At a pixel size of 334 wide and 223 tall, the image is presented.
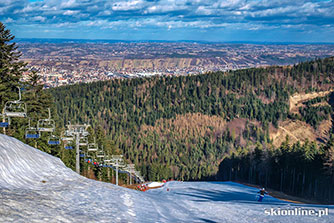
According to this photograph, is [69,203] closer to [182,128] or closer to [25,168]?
[25,168]

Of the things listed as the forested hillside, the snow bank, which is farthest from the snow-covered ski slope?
the forested hillside

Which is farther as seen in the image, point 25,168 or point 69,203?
point 25,168

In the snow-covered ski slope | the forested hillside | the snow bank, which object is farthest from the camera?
the forested hillside

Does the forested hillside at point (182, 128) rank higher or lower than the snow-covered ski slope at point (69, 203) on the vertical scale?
lower

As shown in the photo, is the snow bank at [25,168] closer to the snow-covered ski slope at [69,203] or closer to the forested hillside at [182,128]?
the snow-covered ski slope at [69,203]

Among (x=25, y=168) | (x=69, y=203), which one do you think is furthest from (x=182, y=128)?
(x=69, y=203)

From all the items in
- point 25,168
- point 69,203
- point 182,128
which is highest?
point 25,168

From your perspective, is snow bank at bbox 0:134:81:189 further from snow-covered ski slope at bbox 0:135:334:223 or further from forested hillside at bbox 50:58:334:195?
forested hillside at bbox 50:58:334:195

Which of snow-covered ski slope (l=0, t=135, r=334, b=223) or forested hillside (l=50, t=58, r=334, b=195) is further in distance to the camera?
forested hillside (l=50, t=58, r=334, b=195)

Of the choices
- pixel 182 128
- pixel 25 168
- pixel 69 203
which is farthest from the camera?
pixel 182 128

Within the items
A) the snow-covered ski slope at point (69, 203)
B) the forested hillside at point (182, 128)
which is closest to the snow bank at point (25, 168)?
the snow-covered ski slope at point (69, 203)
